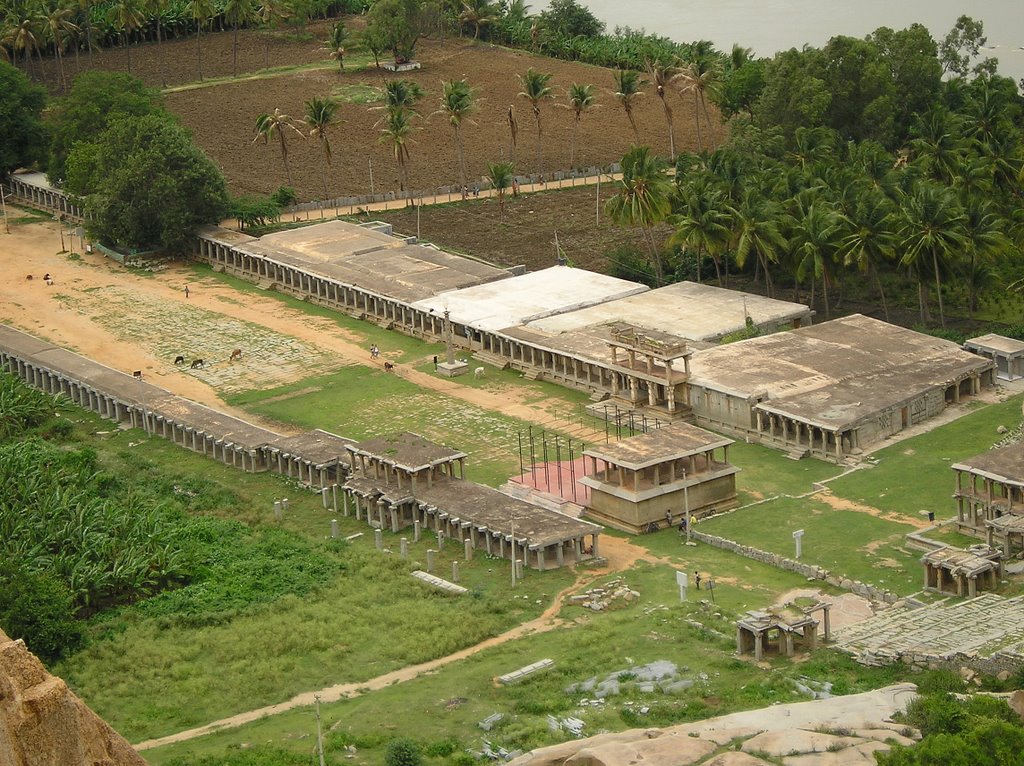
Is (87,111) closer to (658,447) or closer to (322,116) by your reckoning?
(322,116)

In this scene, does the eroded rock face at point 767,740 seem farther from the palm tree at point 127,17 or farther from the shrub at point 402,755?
the palm tree at point 127,17

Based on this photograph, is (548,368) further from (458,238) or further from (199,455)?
(458,238)

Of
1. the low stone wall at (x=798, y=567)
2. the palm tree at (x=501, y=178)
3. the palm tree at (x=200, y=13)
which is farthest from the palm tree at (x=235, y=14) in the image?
the low stone wall at (x=798, y=567)

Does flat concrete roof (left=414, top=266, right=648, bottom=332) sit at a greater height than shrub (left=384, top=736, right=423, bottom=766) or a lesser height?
greater

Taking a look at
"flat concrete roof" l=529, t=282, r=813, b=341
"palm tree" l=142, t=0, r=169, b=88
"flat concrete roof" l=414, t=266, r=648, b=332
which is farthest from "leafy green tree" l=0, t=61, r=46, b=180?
"flat concrete roof" l=529, t=282, r=813, b=341

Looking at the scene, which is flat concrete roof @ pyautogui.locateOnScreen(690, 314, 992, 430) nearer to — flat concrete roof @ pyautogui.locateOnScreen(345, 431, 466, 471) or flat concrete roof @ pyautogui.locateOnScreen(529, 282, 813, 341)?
flat concrete roof @ pyautogui.locateOnScreen(529, 282, 813, 341)

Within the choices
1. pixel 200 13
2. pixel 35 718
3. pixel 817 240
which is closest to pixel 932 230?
pixel 817 240
